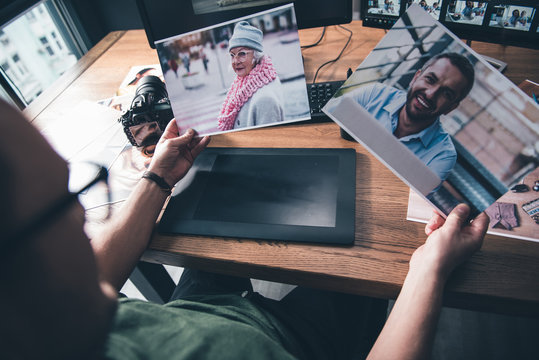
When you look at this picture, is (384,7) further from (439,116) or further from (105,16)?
(105,16)

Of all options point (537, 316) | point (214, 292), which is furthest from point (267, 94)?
point (537, 316)

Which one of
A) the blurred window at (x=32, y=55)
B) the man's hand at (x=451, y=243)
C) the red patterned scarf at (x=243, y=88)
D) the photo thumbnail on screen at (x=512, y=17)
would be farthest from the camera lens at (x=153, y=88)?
the blurred window at (x=32, y=55)

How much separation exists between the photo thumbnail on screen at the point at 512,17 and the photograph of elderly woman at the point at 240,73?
1.73 feet

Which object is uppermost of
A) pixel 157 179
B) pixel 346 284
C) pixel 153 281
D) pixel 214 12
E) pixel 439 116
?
pixel 214 12

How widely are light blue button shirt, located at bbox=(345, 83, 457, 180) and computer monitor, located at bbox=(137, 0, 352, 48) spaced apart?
485 millimetres

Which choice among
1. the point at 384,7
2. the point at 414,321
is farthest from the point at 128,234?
the point at 384,7

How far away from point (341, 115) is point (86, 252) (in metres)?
0.50

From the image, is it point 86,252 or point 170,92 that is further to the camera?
point 170,92

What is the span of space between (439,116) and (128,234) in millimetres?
682

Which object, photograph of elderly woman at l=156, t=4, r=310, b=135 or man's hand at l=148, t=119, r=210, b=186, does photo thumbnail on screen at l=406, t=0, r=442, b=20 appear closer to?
photograph of elderly woman at l=156, t=4, r=310, b=135

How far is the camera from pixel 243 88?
78cm

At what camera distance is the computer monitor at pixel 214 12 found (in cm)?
95

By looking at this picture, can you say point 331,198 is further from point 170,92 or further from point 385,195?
point 170,92

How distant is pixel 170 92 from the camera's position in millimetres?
801
